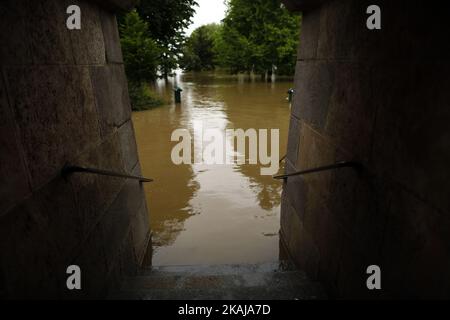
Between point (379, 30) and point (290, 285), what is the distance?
2.98 metres

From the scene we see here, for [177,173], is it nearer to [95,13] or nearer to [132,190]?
[132,190]

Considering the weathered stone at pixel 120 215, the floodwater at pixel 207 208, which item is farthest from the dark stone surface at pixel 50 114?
the floodwater at pixel 207 208

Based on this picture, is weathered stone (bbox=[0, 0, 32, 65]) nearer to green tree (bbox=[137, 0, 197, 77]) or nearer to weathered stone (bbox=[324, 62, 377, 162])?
weathered stone (bbox=[324, 62, 377, 162])

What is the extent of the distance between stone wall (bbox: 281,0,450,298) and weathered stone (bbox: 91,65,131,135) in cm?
270

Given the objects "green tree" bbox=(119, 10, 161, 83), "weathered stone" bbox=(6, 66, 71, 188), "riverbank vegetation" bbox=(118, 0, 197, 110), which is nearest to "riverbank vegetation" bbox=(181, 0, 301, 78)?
"riverbank vegetation" bbox=(118, 0, 197, 110)

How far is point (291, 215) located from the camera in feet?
18.0

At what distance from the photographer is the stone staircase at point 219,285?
379 centimetres

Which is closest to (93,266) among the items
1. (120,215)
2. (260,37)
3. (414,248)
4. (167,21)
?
(120,215)

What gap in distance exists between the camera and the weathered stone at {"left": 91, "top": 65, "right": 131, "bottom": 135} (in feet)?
13.2

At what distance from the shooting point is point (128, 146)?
5.29 meters

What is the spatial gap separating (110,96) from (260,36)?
30336 mm

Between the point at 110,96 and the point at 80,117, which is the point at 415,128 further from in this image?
the point at 110,96

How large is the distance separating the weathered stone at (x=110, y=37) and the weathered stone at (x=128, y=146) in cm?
102

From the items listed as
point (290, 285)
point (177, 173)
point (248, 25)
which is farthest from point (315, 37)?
point (248, 25)
